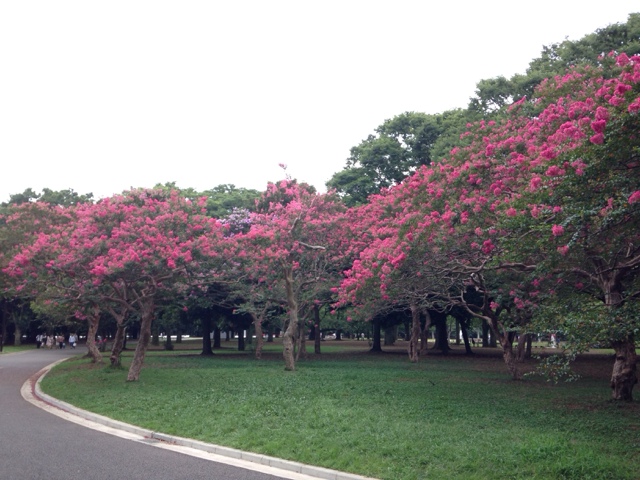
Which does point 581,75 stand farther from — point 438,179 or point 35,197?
point 35,197

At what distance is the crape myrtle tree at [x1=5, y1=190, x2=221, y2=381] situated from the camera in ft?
59.9

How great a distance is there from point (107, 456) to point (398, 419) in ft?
18.8

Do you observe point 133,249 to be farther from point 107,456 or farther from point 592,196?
point 592,196

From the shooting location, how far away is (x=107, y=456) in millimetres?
9312

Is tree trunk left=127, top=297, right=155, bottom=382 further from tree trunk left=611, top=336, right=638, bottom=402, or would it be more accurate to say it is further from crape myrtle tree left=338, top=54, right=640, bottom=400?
tree trunk left=611, top=336, right=638, bottom=402

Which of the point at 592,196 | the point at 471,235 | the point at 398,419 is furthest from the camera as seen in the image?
the point at 471,235

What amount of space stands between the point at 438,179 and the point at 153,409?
33.4 feet

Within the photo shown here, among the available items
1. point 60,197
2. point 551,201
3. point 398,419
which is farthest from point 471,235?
point 60,197

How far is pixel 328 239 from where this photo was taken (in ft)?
89.0

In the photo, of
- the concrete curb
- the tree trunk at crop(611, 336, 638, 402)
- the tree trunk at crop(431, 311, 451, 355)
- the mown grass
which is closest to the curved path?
the concrete curb

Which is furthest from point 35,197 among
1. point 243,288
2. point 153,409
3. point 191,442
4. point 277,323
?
point 191,442

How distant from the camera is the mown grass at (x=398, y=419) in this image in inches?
315

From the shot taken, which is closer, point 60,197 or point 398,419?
point 398,419

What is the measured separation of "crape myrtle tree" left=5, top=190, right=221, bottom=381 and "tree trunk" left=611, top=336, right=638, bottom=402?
13.2m
